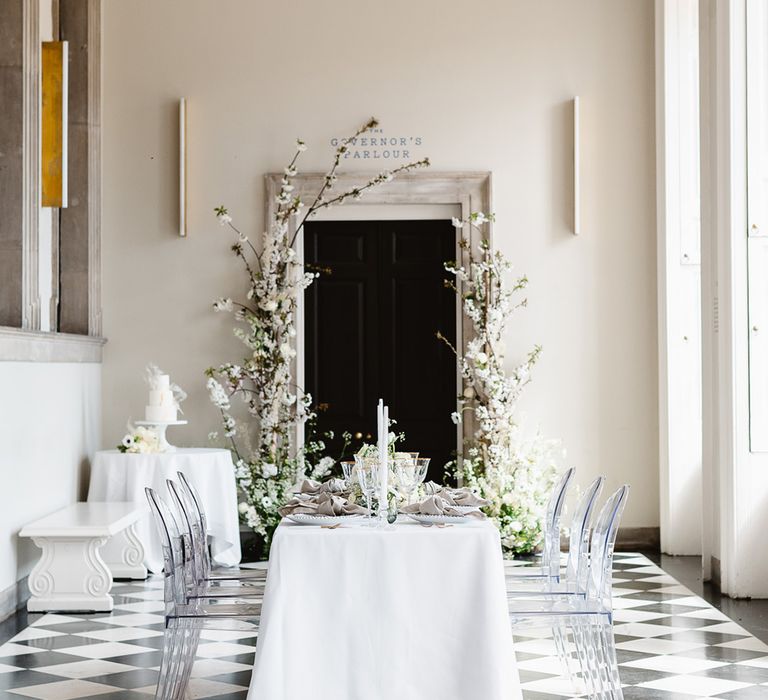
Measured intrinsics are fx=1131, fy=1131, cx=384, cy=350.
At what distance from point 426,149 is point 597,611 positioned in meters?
5.45

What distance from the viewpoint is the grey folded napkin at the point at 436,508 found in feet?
14.1

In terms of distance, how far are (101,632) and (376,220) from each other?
430 cm

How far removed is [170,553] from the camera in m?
4.42

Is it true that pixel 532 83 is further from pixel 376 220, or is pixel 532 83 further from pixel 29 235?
pixel 29 235

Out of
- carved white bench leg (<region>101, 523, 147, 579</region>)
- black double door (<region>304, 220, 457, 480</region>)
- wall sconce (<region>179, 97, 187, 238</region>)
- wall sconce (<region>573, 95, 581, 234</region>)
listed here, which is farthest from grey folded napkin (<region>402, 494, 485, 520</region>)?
wall sconce (<region>179, 97, 187, 238</region>)

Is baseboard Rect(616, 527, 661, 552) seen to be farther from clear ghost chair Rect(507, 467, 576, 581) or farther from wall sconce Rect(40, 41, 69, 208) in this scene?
wall sconce Rect(40, 41, 69, 208)

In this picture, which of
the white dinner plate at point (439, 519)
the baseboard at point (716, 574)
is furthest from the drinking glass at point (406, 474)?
the baseboard at point (716, 574)

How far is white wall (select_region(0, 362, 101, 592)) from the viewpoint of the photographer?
655 cm

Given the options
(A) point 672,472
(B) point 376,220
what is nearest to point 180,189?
(B) point 376,220

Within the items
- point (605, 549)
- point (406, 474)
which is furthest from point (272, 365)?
point (605, 549)

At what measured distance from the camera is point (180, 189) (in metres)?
9.05

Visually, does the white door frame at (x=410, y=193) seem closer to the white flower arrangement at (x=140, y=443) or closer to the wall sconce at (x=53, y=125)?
the white flower arrangement at (x=140, y=443)

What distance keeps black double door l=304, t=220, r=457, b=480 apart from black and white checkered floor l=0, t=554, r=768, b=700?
2.72m

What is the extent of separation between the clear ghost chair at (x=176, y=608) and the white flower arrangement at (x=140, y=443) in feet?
11.5
